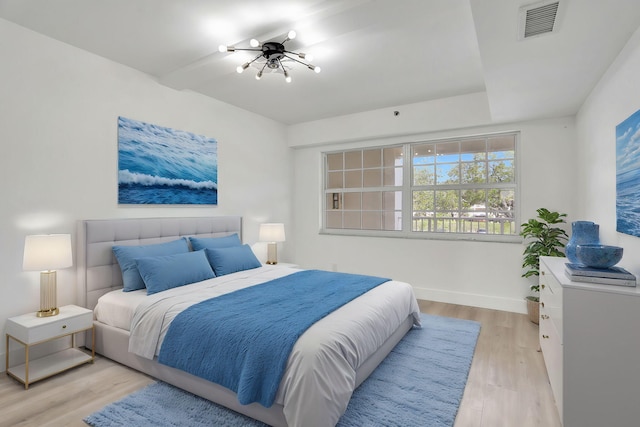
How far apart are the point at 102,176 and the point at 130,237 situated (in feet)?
2.05

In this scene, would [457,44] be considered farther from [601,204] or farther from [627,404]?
[627,404]

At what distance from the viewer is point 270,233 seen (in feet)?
15.1

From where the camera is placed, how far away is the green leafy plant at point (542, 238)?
3471mm

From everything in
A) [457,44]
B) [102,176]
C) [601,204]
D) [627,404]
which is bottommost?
[627,404]

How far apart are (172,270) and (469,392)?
254 cm

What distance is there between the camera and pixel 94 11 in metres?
2.34

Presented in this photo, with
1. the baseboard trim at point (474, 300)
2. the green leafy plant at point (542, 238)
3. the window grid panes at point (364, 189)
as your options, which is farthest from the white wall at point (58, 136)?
the green leafy plant at point (542, 238)

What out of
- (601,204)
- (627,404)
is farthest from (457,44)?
(627,404)

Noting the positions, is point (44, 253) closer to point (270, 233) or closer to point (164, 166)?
point (164, 166)

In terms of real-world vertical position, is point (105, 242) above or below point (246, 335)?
above

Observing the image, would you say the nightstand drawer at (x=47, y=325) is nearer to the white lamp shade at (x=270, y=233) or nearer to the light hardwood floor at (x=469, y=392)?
the light hardwood floor at (x=469, y=392)

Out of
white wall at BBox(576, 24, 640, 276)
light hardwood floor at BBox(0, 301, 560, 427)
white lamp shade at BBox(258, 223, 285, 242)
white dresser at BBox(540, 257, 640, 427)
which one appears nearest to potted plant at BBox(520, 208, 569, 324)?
white wall at BBox(576, 24, 640, 276)

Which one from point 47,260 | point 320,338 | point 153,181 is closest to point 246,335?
point 320,338

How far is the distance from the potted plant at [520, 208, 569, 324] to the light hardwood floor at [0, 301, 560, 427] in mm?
709
